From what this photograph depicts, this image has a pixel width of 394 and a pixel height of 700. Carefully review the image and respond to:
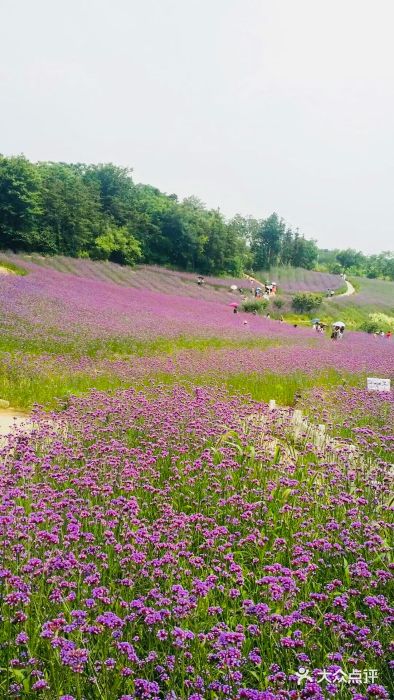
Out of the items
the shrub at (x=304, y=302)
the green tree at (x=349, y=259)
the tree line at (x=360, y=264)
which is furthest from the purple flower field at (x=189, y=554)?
the green tree at (x=349, y=259)

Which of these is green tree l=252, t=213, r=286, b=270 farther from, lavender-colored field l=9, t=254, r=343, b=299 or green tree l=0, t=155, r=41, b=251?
green tree l=0, t=155, r=41, b=251

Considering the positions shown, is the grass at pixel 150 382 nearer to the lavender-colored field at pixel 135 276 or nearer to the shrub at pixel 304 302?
the lavender-colored field at pixel 135 276

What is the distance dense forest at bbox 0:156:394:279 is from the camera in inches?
1543

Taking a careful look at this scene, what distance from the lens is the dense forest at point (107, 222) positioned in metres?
39.2

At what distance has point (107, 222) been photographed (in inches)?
1875

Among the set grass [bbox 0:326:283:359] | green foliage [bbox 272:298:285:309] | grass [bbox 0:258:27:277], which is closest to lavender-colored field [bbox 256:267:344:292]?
green foliage [bbox 272:298:285:309]

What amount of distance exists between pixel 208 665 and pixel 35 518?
3.98ft

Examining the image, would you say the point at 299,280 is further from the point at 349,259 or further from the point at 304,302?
the point at 349,259

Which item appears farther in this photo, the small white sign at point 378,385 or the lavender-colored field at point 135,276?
the lavender-colored field at point 135,276

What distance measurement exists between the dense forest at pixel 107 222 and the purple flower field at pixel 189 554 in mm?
33600

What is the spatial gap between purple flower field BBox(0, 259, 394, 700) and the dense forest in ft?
110

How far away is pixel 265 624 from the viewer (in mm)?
2502

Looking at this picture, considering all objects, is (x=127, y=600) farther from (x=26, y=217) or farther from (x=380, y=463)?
(x=26, y=217)

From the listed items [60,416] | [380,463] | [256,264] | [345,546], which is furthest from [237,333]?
[256,264]
